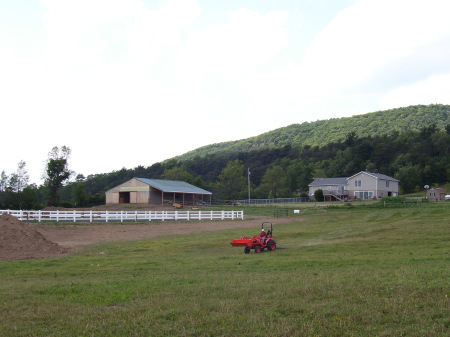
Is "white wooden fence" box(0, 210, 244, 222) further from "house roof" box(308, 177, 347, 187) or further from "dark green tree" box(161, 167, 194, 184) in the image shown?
"dark green tree" box(161, 167, 194, 184)

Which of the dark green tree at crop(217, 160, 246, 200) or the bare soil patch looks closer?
the bare soil patch

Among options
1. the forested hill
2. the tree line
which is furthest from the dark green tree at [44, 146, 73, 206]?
the forested hill

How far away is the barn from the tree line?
826 cm

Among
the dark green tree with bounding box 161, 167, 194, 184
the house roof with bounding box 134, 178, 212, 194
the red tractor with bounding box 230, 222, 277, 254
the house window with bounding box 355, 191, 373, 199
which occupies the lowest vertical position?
the red tractor with bounding box 230, 222, 277, 254

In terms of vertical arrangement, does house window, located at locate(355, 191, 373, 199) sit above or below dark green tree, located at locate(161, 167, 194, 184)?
below

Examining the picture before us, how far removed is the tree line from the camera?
8606cm

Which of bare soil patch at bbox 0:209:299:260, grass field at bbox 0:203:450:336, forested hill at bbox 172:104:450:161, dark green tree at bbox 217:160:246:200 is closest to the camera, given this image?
grass field at bbox 0:203:450:336

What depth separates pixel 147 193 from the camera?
247 ft

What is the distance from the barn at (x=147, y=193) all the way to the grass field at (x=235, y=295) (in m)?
58.1

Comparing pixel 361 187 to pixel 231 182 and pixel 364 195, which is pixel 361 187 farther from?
pixel 231 182

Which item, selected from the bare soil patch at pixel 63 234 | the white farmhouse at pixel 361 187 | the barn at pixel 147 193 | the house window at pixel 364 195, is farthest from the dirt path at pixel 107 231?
the house window at pixel 364 195

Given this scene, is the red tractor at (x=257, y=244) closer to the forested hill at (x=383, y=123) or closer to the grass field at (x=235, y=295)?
the grass field at (x=235, y=295)

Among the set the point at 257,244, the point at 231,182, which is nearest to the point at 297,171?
the point at 231,182

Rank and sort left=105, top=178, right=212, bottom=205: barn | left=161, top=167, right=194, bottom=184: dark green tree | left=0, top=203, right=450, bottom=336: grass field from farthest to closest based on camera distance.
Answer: left=161, top=167, right=194, bottom=184: dark green tree → left=105, top=178, right=212, bottom=205: barn → left=0, top=203, right=450, bottom=336: grass field
